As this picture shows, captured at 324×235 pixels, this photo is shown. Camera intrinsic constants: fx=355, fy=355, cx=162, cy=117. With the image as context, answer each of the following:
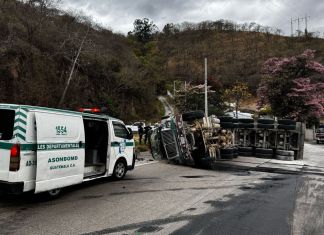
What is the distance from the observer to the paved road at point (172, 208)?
20.1 ft

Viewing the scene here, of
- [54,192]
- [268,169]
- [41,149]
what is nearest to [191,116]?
[268,169]

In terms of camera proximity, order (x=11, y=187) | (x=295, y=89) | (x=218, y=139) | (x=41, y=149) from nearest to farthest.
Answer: (x=11, y=187), (x=41, y=149), (x=218, y=139), (x=295, y=89)

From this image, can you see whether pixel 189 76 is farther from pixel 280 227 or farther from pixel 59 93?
pixel 280 227

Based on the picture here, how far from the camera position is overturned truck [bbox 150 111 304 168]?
45.3 feet

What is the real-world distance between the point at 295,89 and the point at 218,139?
16235mm

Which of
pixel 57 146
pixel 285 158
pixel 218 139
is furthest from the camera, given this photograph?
pixel 285 158

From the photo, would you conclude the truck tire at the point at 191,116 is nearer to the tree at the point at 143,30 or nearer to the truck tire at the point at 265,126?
the truck tire at the point at 265,126

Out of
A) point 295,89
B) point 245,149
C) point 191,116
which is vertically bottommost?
point 245,149

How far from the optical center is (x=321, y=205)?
26.8 feet

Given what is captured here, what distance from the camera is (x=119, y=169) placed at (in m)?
10.5

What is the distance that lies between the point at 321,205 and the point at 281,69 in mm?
24126

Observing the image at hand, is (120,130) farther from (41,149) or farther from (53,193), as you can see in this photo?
(41,149)

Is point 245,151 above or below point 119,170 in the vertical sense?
above

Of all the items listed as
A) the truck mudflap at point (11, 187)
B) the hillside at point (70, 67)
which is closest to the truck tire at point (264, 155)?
the truck mudflap at point (11, 187)
